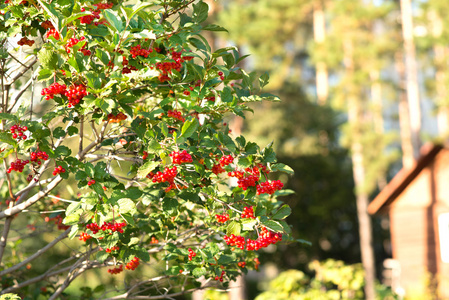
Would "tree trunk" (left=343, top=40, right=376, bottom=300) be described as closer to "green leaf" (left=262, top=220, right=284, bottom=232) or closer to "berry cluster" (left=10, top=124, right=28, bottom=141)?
"green leaf" (left=262, top=220, right=284, bottom=232)

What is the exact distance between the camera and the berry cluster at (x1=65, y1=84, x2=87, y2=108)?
303 cm

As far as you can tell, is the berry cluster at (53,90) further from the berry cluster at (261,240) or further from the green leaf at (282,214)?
the green leaf at (282,214)

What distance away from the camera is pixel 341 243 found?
75.9 ft

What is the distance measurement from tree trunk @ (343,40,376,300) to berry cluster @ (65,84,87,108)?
1695cm

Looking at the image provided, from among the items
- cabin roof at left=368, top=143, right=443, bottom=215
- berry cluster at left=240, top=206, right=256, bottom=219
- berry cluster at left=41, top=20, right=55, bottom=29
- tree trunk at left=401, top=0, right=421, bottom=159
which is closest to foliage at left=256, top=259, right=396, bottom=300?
berry cluster at left=240, top=206, right=256, bottom=219

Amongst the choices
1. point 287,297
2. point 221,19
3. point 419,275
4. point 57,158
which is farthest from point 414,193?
point 57,158

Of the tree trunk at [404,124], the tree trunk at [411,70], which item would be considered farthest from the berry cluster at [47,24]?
the tree trunk at [404,124]

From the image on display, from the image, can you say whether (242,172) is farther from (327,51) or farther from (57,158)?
(327,51)

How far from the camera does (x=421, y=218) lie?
52.9 ft

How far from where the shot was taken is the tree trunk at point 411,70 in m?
24.9

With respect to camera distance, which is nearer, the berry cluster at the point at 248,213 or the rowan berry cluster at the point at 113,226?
the rowan berry cluster at the point at 113,226

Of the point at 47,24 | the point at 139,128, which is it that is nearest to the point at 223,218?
the point at 139,128

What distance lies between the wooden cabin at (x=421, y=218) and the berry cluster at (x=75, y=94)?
544 inches

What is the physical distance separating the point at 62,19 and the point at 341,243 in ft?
70.9
